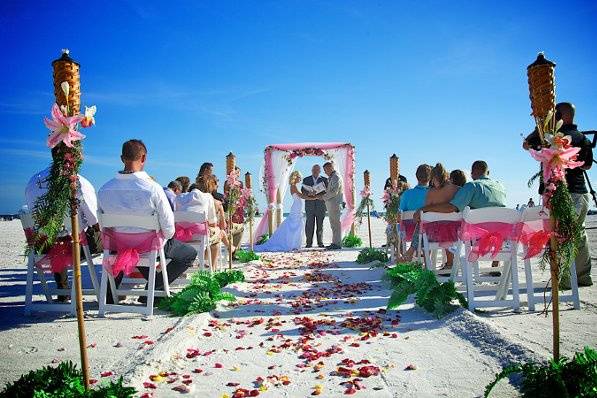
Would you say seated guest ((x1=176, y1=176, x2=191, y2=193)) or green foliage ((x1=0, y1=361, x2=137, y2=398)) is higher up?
seated guest ((x1=176, y1=176, x2=191, y2=193))

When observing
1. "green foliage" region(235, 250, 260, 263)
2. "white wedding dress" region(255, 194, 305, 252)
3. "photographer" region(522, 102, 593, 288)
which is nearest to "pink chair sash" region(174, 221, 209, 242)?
"green foliage" region(235, 250, 260, 263)

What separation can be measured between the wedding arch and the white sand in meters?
10.2

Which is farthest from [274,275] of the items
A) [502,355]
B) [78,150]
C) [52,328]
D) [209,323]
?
[78,150]

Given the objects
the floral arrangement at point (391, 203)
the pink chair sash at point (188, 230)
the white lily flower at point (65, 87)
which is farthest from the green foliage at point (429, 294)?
the floral arrangement at point (391, 203)

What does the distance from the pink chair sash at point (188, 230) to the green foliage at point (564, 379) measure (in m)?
5.04

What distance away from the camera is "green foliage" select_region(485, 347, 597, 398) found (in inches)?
77.6

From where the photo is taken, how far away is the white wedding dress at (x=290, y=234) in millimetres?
13516

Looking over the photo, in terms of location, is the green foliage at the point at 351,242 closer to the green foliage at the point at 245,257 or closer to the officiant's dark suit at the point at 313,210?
the officiant's dark suit at the point at 313,210

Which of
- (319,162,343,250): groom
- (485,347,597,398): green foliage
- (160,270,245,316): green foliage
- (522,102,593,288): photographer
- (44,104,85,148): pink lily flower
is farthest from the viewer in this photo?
(319,162,343,250): groom

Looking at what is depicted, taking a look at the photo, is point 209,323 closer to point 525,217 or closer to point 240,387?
point 240,387

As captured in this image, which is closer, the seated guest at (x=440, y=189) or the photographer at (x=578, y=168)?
the photographer at (x=578, y=168)

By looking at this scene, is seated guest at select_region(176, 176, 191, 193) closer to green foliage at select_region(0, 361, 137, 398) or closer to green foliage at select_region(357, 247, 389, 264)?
green foliage at select_region(357, 247, 389, 264)

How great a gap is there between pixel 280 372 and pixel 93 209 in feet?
10.1

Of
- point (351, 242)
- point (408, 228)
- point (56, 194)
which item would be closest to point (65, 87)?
point (56, 194)
